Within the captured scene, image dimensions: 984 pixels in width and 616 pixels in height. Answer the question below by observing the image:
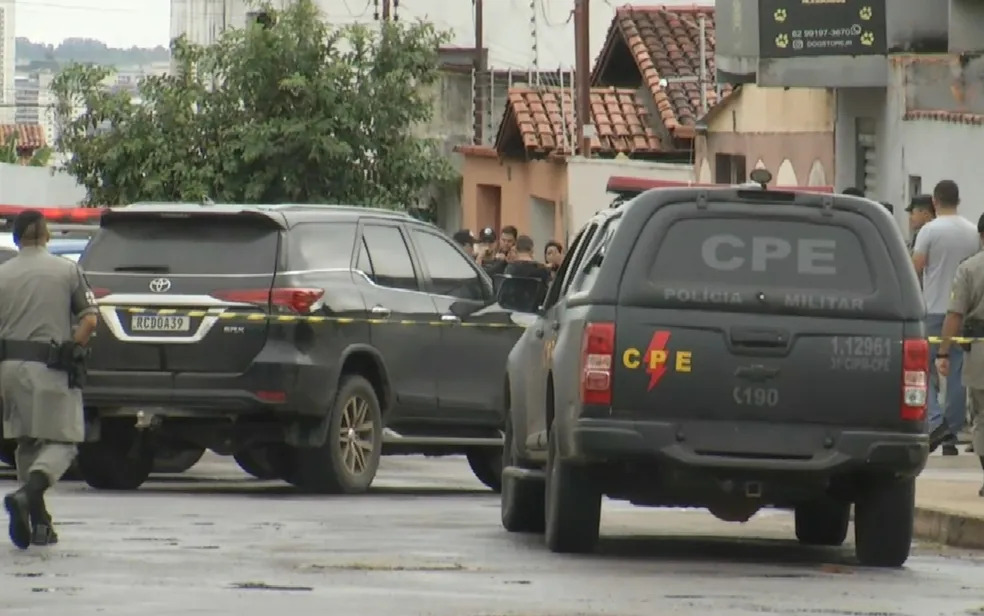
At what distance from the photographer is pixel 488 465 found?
68.1 feet

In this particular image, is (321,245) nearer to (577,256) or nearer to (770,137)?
(577,256)

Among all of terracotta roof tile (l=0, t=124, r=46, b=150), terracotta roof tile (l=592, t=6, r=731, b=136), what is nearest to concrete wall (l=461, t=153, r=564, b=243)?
terracotta roof tile (l=592, t=6, r=731, b=136)

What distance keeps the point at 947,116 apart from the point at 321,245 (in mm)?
11469

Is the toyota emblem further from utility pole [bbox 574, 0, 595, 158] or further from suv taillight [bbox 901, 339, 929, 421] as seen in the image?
utility pole [bbox 574, 0, 595, 158]

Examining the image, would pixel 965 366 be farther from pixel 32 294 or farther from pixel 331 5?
pixel 331 5

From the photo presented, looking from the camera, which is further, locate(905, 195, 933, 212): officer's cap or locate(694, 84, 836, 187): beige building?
locate(694, 84, 836, 187): beige building

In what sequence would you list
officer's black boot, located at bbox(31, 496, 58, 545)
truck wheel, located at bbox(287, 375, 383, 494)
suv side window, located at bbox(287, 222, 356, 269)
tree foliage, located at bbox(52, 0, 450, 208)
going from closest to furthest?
officer's black boot, located at bbox(31, 496, 58, 545)
suv side window, located at bbox(287, 222, 356, 269)
truck wheel, located at bbox(287, 375, 383, 494)
tree foliage, located at bbox(52, 0, 450, 208)

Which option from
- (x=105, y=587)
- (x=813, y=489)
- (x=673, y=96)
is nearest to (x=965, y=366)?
(x=813, y=489)

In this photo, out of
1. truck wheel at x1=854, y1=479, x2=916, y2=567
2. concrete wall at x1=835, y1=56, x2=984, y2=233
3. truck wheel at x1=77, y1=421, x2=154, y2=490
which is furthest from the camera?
concrete wall at x1=835, y1=56, x2=984, y2=233

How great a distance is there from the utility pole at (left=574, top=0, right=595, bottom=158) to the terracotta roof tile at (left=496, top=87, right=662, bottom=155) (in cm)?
239

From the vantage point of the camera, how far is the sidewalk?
51.0ft

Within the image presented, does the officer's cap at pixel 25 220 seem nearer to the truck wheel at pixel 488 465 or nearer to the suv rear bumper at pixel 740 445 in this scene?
the suv rear bumper at pixel 740 445

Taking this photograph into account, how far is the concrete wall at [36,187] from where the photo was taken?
64.8 m

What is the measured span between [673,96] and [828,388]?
3137cm
